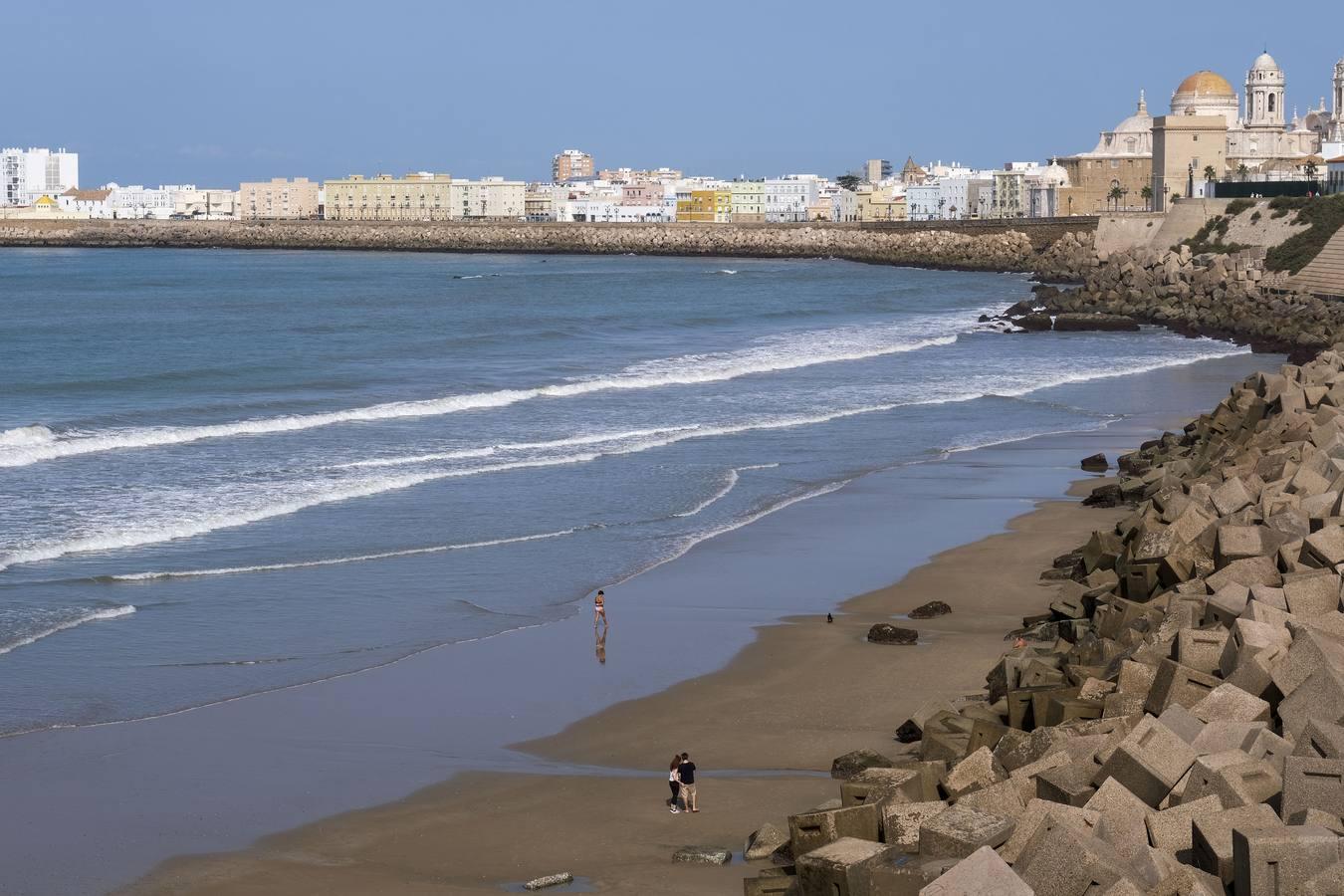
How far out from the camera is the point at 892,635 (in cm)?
1224

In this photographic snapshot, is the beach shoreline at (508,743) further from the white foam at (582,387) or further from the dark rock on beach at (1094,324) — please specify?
the dark rock on beach at (1094,324)

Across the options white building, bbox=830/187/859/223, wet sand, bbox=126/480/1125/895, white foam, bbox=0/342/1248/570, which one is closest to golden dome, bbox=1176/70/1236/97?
white building, bbox=830/187/859/223

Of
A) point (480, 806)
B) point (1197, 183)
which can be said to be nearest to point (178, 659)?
point (480, 806)

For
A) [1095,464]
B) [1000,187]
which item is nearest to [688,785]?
[1095,464]

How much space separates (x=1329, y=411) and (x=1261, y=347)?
23.2 metres

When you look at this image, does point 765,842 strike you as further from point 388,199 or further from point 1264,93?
point 388,199

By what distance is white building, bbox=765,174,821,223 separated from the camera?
568ft

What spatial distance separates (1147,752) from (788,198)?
17138 cm

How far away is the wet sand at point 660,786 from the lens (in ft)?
26.4

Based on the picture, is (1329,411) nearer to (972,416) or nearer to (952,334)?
(972,416)

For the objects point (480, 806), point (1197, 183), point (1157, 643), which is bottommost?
point (480, 806)

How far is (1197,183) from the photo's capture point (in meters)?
85.0

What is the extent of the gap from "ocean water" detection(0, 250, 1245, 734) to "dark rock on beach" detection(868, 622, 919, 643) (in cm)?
258

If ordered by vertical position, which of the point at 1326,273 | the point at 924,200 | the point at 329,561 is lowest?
the point at 329,561
